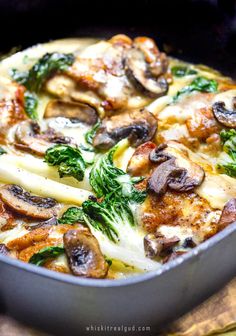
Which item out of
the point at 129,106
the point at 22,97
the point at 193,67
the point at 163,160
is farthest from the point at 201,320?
the point at 193,67

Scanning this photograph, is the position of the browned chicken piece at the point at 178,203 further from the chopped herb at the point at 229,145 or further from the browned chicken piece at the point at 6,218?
the browned chicken piece at the point at 6,218

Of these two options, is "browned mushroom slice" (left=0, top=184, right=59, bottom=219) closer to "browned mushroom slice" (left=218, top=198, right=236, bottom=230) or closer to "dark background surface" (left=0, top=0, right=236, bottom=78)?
"browned mushroom slice" (left=218, top=198, right=236, bottom=230)

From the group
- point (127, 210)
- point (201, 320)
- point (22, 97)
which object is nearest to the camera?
point (201, 320)

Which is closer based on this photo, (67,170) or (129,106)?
(67,170)

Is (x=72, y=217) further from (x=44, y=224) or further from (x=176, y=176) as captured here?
(x=176, y=176)

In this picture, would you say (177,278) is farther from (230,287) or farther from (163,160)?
(163,160)

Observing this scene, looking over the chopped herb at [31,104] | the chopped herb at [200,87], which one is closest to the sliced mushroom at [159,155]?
the chopped herb at [200,87]
